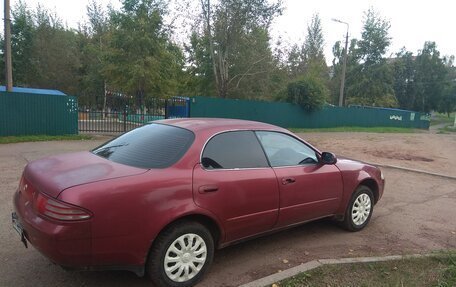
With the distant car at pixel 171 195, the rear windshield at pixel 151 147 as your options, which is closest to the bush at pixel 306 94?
the distant car at pixel 171 195

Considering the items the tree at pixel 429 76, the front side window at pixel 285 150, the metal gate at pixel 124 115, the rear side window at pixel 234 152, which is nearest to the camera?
the rear side window at pixel 234 152

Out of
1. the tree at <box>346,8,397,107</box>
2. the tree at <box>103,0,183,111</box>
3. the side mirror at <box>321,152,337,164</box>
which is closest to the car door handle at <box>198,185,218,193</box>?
the side mirror at <box>321,152,337,164</box>

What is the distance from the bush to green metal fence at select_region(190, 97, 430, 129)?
470 mm

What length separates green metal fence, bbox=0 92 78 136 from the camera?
13478 millimetres

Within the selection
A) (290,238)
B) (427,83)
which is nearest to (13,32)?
(290,238)

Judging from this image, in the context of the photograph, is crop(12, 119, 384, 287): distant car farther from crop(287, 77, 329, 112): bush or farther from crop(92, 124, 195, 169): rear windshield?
crop(287, 77, 329, 112): bush

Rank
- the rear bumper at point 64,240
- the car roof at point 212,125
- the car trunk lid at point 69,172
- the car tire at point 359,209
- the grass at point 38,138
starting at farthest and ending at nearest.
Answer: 1. the grass at point 38,138
2. the car tire at point 359,209
3. the car roof at point 212,125
4. the car trunk lid at point 69,172
5. the rear bumper at point 64,240

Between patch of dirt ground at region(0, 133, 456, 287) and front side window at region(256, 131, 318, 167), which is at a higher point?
front side window at region(256, 131, 318, 167)

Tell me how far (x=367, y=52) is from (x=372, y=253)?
46279 mm

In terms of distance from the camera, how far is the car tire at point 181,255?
3332 millimetres

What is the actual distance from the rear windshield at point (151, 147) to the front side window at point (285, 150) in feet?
3.22

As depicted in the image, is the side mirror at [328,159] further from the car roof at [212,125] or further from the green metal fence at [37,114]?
the green metal fence at [37,114]

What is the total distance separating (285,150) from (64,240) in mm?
2621

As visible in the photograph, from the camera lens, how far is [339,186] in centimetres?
491
